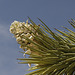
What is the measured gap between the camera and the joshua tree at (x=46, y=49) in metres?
2.78

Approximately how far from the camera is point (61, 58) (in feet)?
9.15

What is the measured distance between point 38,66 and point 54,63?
0.92ft

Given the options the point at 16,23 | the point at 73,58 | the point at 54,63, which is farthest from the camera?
the point at 16,23

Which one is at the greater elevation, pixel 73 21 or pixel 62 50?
pixel 73 21

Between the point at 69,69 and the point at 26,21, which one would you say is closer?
the point at 69,69

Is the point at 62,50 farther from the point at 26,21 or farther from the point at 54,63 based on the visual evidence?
the point at 26,21

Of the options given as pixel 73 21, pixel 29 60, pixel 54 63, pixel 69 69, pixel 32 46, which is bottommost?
pixel 69 69

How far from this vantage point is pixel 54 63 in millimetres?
2871

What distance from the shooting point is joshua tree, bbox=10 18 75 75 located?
9.12 ft

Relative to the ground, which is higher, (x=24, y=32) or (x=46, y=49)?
(x=24, y=32)

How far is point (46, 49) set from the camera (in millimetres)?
2852

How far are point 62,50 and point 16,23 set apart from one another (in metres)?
0.93

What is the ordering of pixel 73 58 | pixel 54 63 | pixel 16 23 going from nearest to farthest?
1. pixel 73 58
2. pixel 54 63
3. pixel 16 23

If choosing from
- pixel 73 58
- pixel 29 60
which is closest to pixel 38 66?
pixel 29 60
